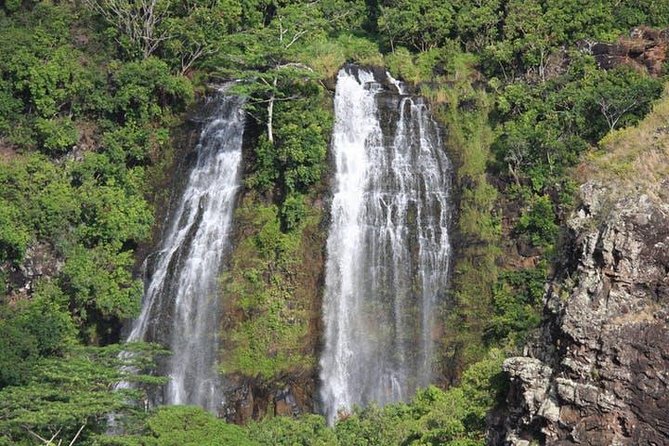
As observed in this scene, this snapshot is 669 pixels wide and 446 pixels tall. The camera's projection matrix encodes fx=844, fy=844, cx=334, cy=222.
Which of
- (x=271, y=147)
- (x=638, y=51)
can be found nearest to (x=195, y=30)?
(x=271, y=147)

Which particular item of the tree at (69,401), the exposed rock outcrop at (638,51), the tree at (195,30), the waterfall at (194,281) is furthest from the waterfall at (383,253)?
the tree at (69,401)

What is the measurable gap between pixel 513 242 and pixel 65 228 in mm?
16444

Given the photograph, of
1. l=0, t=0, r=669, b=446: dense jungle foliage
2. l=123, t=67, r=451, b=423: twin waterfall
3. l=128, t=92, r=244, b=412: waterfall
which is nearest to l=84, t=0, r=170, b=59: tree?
l=0, t=0, r=669, b=446: dense jungle foliage

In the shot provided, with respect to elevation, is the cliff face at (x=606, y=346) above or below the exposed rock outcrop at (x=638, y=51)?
below

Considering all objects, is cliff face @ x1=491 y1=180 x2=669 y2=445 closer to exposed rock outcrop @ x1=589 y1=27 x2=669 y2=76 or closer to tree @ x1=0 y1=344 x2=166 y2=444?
tree @ x1=0 y1=344 x2=166 y2=444

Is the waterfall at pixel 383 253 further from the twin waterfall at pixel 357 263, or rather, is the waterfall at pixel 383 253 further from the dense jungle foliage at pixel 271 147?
the dense jungle foliage at pixel 271 147

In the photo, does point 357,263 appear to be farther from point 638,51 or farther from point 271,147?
point 638,51

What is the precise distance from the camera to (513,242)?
31047mm

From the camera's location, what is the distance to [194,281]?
3062 cm

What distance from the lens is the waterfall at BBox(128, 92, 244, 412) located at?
29.1 metres

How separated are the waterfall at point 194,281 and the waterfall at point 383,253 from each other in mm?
4049

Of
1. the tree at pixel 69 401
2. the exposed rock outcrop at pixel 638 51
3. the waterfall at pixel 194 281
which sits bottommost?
the tree at pixel 69 401

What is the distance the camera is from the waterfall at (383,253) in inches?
1144

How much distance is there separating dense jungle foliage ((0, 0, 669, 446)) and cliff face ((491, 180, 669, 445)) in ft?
30.7
